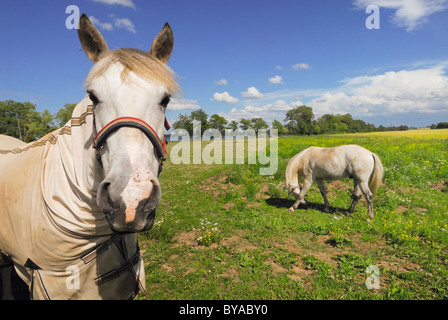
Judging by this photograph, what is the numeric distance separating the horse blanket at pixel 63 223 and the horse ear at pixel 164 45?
2.55 feet

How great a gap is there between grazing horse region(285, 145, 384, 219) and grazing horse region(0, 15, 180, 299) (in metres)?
6.97

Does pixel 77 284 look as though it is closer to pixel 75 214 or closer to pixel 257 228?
pixel 75 214

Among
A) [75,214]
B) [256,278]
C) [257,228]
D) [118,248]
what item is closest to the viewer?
[75,214]

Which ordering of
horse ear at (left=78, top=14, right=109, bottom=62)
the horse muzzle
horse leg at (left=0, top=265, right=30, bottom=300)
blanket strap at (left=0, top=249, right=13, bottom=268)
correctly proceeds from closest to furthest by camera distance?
the horse muzzle, horse ear at (left=78, top=14, right=109, bottom=62), blanket strap at (left=0, top=249, right=13, bottom=268), horse leg at (left=0, top=265, right=30, bottom=300)

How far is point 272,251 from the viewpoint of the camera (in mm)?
5172

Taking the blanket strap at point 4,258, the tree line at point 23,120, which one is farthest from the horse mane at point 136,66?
the tree line at point 23,120

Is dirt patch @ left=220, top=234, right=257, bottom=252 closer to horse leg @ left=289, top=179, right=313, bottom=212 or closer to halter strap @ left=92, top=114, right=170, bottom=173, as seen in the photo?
horse leg @ left=289, top=179, right=313, bottom=212

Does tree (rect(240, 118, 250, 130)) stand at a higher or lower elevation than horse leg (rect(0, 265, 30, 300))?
higher

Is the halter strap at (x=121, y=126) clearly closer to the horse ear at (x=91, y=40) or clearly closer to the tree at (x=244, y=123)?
the horse ear at (x=91, y=40)

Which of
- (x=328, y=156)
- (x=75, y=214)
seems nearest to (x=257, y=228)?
(x=328, y=156)

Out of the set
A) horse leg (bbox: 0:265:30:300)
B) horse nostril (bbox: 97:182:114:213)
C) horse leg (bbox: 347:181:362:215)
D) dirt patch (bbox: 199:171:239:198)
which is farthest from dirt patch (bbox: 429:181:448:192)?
horse leg (bbox: 0:265:30:300)

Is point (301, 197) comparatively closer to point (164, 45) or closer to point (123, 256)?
point (123, 256)

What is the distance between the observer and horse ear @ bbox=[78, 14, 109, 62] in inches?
67.8
